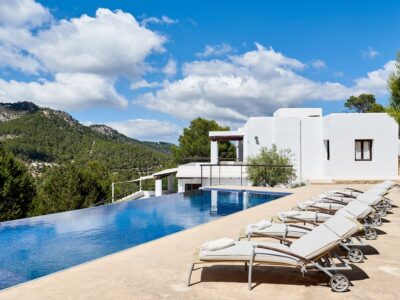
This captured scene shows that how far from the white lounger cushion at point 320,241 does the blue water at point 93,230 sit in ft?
17.7

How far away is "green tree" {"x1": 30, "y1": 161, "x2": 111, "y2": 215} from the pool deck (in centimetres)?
3236

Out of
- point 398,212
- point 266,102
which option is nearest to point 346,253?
point 398,212

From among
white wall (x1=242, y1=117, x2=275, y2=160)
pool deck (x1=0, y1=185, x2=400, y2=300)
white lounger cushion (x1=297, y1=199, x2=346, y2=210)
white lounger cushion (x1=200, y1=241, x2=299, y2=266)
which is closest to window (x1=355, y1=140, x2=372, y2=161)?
white wall (x1=242, y1=117, x2=275, y2=160)

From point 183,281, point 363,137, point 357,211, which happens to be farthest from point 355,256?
point 363,137

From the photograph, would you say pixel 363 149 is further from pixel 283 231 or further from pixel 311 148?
pixel 283 231

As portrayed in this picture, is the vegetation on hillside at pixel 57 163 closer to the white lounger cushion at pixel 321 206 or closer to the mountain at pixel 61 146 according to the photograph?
the mountain at pixel 61 146

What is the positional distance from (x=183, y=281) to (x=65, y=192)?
35925 millimetres

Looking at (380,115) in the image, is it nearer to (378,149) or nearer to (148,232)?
(378,149)

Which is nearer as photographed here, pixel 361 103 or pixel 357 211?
pixel 357 211

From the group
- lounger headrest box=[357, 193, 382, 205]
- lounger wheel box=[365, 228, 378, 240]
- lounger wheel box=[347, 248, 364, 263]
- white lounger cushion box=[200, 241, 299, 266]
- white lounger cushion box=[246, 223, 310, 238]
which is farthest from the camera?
lounger headrest box=[357, 193, 382, 205]

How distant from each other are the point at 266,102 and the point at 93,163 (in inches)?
1252

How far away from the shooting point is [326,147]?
24984 mm

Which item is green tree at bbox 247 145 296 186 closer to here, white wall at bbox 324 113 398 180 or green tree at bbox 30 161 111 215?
white wall at bbox 324 113 398 180

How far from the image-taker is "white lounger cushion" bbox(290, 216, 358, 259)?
4973 mm
